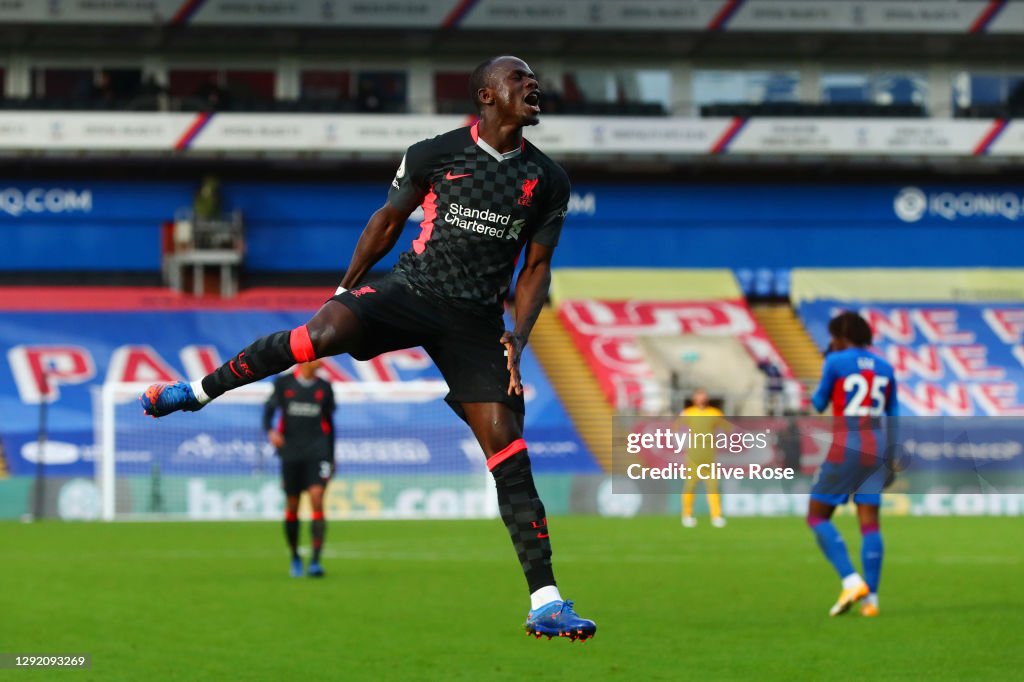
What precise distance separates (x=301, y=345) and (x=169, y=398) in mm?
660

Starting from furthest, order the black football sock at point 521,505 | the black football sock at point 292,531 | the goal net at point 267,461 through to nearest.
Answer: the goal net at point 267,461 < the black football sock at point 292,531 < the black football sock at point 521,505

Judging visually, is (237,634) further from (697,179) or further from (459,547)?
(697,179)

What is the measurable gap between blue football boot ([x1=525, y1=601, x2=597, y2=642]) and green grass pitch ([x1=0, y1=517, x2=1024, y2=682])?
92.7 inches

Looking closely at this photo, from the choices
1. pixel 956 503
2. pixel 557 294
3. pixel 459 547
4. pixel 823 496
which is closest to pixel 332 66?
pixel 557 294

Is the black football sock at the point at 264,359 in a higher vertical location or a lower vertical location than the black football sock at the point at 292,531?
higher

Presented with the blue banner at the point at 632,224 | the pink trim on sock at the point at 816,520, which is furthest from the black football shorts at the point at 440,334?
the blue banner at the point at 632,224

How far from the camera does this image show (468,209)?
22.9ft

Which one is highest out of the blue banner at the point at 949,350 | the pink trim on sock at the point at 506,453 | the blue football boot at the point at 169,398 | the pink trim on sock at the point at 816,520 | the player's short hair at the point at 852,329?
the blue banner at the point at 949,350

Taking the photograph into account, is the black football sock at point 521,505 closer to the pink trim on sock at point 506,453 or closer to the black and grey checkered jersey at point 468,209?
the pink trim on sock at point 506,453

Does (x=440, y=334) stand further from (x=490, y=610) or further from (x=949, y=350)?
(x=949, y=350)

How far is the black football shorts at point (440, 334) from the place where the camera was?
7000 mm

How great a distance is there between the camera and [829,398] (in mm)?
11891

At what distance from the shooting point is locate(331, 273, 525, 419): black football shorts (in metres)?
7.00

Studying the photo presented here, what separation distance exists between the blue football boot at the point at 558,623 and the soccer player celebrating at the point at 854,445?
568 cm
